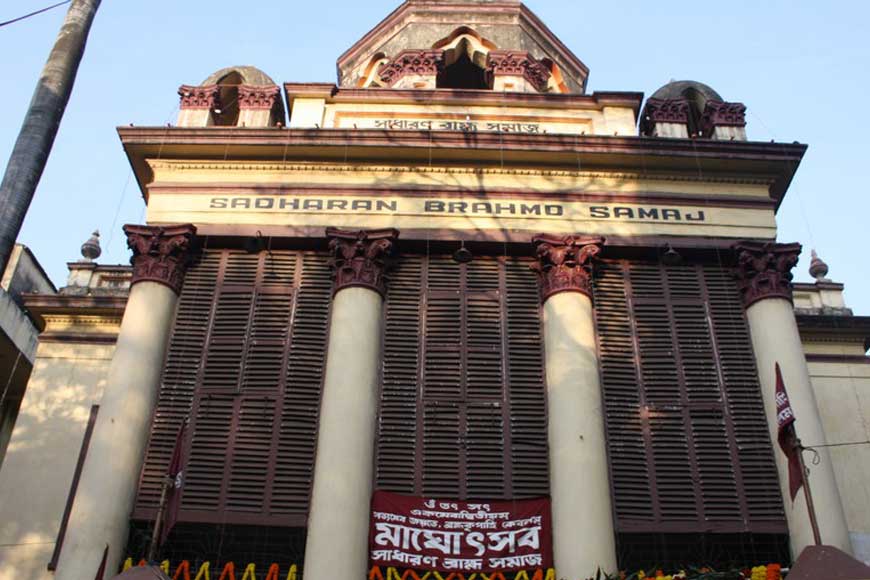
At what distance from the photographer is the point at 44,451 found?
1883cm

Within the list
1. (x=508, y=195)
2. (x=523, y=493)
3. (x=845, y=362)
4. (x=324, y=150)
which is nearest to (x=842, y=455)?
(x=845, y=362)

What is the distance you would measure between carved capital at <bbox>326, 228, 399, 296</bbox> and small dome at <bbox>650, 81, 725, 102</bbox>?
780cm

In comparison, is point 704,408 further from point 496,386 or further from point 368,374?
point 368,374

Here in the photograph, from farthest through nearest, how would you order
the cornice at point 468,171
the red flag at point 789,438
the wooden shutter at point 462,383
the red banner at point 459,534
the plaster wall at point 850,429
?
the cornice at point 468,171
the plaster wall at point 850,429
the wooden shutter at point 462,383
the red banner at point 459,534
the red flag at point 789,438

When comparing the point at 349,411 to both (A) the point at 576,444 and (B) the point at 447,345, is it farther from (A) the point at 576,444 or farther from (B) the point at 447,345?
(A) the point at 576,444

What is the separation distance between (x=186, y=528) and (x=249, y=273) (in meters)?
5.21

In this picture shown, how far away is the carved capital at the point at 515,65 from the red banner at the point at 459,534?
11209 mm

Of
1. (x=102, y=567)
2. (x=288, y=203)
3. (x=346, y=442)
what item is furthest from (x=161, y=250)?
(x=102, y=567)

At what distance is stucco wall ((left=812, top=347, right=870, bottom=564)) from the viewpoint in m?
18.4

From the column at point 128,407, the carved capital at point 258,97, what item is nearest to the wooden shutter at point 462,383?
the column at point 128,407

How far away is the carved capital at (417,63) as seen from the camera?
76.4 ft

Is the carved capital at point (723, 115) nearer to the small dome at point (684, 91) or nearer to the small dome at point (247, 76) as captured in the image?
the small dome at point (684, 91)

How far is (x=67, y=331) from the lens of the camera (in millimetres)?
20750

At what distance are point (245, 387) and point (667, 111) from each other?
36.5ft
